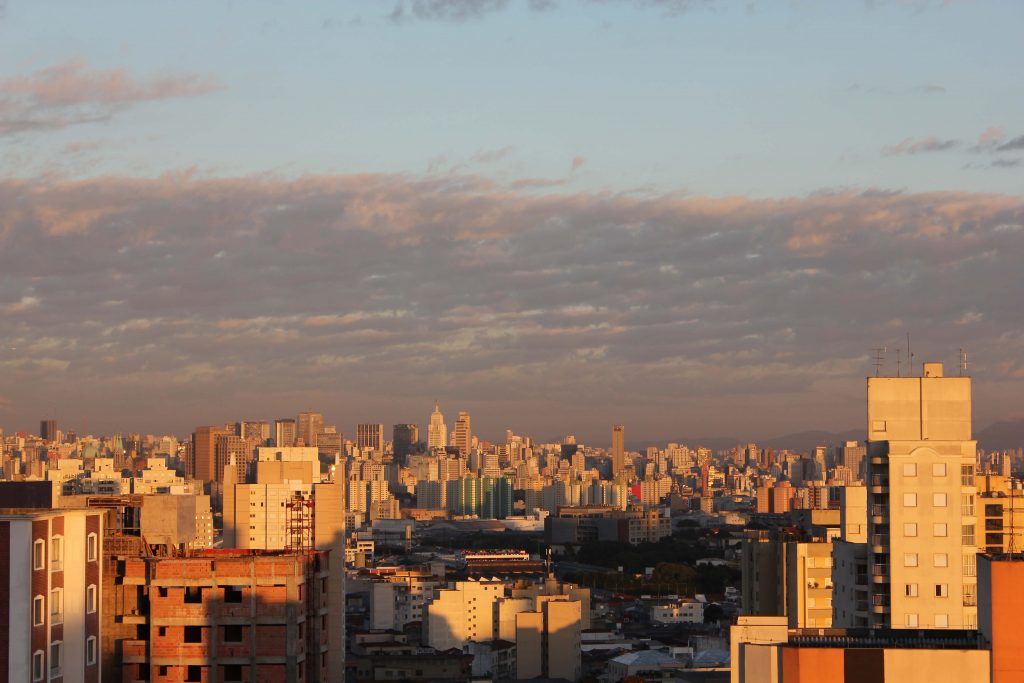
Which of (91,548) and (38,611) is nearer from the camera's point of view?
(38,611)

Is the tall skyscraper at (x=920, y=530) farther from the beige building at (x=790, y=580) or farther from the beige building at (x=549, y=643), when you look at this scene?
the beige building at (x=549, y=643)

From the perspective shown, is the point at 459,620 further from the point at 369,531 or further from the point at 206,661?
the point at 369,531

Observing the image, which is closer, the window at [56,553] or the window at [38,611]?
the window at [38,611]

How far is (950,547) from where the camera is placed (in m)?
27.4

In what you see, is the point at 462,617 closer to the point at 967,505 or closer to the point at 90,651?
the point at 967,505

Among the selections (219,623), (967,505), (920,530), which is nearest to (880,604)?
(920,530)

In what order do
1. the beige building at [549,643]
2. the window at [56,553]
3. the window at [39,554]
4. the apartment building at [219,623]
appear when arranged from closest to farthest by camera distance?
1. the window at [39,554]
2. the window at [56,553]
3. the apartment building at [219,623]
4. the beige building at [549,643]

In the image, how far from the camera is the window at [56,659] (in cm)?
2167

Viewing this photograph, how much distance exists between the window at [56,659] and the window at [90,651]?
27.9 inches

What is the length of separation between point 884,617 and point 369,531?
156m

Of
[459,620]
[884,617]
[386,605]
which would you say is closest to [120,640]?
[884,617]

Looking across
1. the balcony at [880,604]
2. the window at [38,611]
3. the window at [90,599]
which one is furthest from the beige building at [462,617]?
the window at [38,611]

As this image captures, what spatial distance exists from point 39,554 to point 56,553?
24.2 inches

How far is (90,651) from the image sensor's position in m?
22.9
